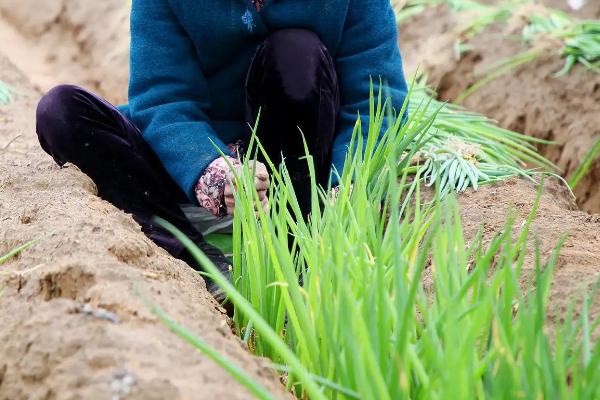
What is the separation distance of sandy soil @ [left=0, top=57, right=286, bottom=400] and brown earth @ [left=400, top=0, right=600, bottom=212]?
1726 millimetres

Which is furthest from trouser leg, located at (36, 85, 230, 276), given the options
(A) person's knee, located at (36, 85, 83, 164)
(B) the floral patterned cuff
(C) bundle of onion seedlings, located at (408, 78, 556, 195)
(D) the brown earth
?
(D) the brown earth

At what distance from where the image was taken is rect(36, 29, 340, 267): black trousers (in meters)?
1.77

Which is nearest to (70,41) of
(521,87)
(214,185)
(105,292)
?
(521,87)

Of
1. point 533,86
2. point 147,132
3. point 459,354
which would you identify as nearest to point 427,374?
point 459,354

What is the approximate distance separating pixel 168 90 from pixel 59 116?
0.72ft

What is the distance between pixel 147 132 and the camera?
184 centimetres

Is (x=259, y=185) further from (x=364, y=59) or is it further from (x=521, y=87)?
(x=521, y=87)

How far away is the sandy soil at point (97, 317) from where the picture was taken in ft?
3.07

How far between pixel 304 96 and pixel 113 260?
645 mm

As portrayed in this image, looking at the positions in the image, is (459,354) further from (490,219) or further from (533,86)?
(533,86)

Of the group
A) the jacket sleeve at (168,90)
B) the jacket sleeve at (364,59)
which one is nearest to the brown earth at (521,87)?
the jacket sleeve at (364,59)

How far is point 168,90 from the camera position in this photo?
1.82 metres

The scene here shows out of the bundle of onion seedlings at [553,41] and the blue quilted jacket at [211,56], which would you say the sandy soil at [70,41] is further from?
the blue quilted jacket at [211,56]

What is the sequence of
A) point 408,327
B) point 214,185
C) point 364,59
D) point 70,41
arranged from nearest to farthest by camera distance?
1. point 408,327
2. point 214,185
3. point 364,59
4. point 70,41
